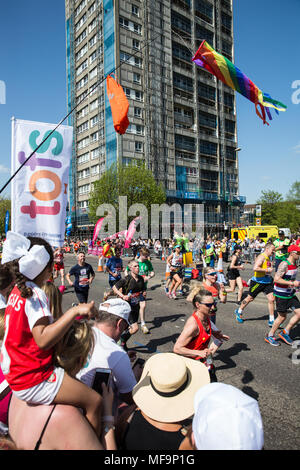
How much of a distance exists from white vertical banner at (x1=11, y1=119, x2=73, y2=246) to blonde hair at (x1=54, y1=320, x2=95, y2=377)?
2047 mm

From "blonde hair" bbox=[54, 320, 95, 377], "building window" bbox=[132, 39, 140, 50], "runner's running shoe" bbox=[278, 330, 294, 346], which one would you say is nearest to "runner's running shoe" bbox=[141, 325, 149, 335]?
"runner's running shoe" bbox=[278, 330, 294, 346]

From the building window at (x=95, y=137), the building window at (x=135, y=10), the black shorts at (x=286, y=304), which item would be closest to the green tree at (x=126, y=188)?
the building window at (x=95, y=137)

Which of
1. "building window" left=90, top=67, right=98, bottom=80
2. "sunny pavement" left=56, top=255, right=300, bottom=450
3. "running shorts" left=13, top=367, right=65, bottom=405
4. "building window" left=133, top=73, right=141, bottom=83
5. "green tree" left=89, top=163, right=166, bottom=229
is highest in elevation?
"building window" left=90, top=67, right=98, bottom=80

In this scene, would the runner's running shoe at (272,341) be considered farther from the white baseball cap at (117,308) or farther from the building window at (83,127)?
the building window at (83,127)

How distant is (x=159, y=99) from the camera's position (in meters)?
46.7

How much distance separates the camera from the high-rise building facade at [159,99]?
43938mm

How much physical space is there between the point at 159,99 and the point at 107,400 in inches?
2001

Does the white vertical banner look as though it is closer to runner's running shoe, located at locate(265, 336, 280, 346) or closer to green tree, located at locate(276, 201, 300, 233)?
runner's running shoe, located at locate(265, 336, 280, 346)

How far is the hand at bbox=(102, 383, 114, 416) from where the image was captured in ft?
6.03

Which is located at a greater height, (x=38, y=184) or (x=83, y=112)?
(x=83, y=112)

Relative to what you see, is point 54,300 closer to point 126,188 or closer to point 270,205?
point 126,188

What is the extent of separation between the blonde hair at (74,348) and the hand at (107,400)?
34cm

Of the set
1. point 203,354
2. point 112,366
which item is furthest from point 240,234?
point 112,366

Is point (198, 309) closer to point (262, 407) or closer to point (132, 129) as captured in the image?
point (262, 407)
